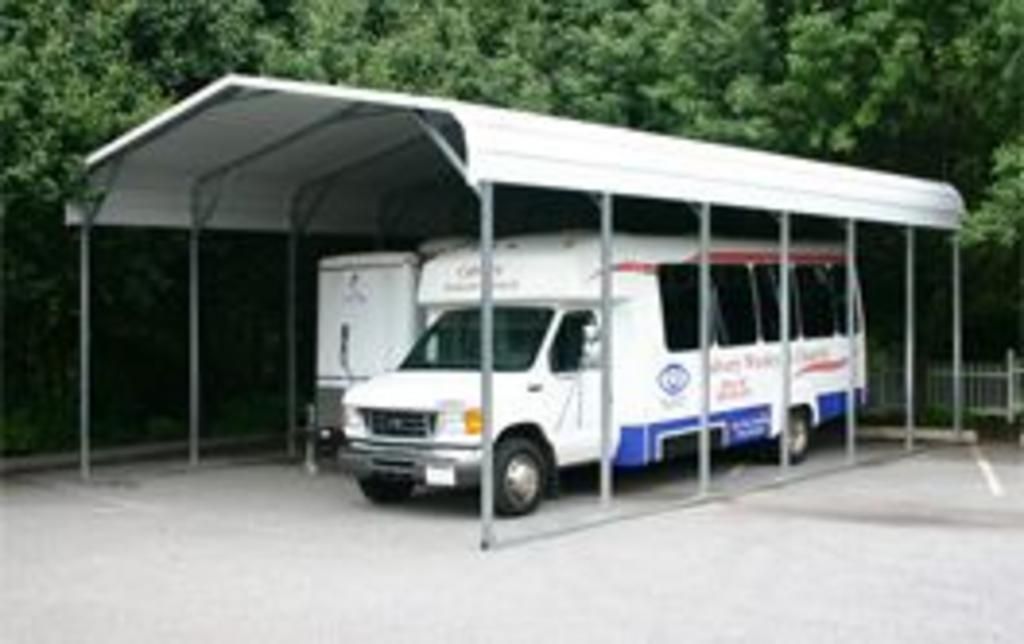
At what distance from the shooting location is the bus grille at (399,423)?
587 inches

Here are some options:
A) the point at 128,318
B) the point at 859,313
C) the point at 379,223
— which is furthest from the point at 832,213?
the point at 128,318

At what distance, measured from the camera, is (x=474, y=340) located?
639 inches

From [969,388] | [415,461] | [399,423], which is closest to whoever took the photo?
[415,461]

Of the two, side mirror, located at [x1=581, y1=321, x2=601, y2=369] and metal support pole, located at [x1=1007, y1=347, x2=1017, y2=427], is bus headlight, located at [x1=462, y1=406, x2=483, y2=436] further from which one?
metal support pole, located at [x1=1007, y1=347, x2=1017, y2=427]

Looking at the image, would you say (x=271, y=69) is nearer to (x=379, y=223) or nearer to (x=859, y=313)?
(x=379, y=223)

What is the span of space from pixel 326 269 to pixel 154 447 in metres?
4.11

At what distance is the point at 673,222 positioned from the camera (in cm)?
2333

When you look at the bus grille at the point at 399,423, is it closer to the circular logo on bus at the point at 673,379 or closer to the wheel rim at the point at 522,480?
the wheel rim at the point at 522,480

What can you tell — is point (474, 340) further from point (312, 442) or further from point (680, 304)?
point (312, 442)

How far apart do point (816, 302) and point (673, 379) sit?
4.15 meters

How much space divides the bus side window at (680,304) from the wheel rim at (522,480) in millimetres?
2579

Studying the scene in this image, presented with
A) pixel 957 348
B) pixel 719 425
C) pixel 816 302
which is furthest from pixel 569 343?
pixel 957 348

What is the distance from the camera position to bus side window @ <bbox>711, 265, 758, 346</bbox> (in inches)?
718

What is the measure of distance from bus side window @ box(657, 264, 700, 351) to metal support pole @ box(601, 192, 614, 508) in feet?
5.26
